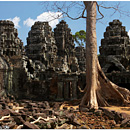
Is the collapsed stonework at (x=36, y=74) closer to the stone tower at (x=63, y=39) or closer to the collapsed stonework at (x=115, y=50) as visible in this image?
the collapsed stonework at (x=115, y=50)

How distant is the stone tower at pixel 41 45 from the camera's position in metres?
26.1

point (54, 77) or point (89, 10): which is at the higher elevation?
point (89, 10)

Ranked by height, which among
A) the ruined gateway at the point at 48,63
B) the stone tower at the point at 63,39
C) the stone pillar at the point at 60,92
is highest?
the stone tower at the point at 63,39

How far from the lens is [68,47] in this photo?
34.5 meters

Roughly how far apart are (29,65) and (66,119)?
651 inches

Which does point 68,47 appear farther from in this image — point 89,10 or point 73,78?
point 89,10

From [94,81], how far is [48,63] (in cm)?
1757

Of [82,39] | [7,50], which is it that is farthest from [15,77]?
[82,39]

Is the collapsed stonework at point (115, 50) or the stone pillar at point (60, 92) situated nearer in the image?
the stone pillar at point (60, 92)

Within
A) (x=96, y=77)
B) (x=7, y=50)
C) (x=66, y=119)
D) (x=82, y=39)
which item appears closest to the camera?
(x=66, y=119)

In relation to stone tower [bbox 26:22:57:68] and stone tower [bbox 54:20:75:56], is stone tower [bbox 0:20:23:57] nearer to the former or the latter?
stone tower [bbox 26:22:57:68]

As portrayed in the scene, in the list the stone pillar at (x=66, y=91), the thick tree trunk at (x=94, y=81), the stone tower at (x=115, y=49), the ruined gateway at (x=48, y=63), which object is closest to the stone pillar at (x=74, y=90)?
the ruined gateway at (x=48, y=63)

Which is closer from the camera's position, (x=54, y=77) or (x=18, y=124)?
(x=18, y=124)

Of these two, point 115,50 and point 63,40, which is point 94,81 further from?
point 63,40
